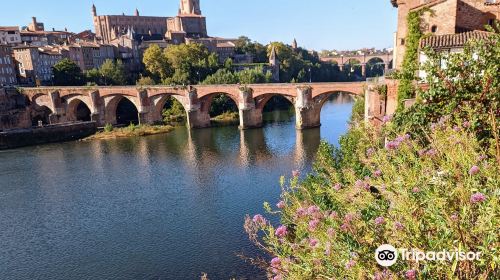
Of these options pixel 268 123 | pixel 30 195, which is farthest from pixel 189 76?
pixel 30 195

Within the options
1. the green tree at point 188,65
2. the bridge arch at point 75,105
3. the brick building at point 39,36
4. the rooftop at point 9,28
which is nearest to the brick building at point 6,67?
the bridge arch at point 75,105

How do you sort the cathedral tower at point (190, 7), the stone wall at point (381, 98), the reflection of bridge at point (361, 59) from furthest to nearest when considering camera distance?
the reflection of bridge at point (361, 59) < the cathedral tower at point (190, 7) < the stone wall at point (381, 98)

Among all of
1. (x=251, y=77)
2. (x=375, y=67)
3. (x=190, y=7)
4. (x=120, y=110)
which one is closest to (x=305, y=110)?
(x=251, y=77)

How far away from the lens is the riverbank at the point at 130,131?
161ft

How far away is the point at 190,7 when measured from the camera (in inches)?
4656

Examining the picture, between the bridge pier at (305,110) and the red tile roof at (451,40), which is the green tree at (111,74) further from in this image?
the red tile roof at (451,40)

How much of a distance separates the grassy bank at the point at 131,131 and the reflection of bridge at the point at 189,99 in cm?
298

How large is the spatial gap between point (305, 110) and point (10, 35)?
6989cm

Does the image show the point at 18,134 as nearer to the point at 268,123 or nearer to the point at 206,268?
the point at 268,123

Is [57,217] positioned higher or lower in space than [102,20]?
lower

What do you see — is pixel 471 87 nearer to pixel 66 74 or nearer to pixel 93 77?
pixel 66 74

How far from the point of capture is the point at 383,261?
443 cm

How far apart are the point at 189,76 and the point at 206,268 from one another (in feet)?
194

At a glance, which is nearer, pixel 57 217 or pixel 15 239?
pixel 15 239
